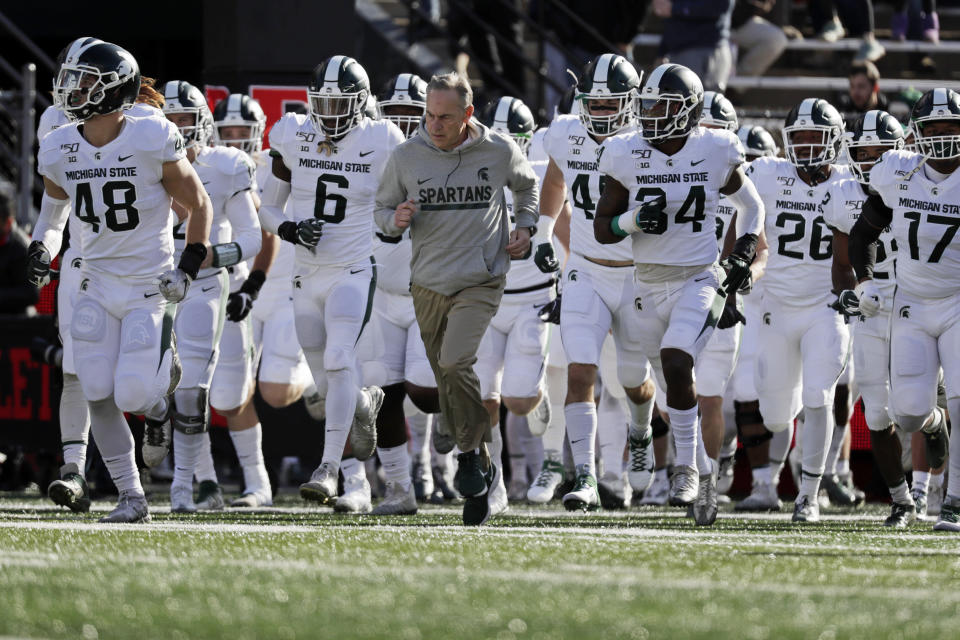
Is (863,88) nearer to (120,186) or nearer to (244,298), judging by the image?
(244,298)

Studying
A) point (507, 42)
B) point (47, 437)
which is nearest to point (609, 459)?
point (47, 437)

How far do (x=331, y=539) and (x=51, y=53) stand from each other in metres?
9.77

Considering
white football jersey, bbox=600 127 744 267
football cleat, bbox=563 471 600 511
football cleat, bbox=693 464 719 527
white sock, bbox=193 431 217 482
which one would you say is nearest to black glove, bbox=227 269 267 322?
white sock, bbox=193 431 217 482

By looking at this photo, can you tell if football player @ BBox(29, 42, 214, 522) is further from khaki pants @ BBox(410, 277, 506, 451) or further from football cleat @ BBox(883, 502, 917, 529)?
football cleat @ BBox(883, 502, 917, 529)

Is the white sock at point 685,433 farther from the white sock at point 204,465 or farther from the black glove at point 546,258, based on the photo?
the white sock at point 204,465

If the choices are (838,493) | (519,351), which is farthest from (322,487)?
(838,493)

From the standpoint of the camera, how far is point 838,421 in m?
9.84

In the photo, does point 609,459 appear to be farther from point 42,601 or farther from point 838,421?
point 42,601

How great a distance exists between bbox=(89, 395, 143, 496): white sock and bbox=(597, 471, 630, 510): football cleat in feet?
8.86

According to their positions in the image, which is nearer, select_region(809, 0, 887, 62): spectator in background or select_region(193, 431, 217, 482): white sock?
select_region(193, 431, 217, 482): white sock

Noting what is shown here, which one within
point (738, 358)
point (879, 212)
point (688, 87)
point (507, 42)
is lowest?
point (738, 358)

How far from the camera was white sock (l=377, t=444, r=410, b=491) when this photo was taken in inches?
326

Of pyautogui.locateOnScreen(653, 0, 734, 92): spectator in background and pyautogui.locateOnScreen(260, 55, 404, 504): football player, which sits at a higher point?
pyautogui.locateOnScreen(653, 0, 734, 92): spectator in background

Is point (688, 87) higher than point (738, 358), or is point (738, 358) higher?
point (688, 87)
